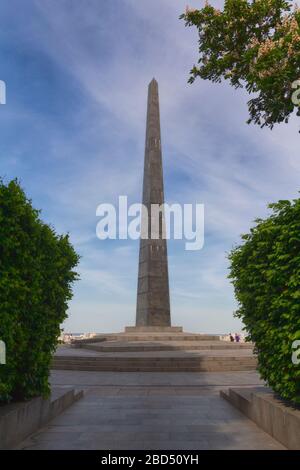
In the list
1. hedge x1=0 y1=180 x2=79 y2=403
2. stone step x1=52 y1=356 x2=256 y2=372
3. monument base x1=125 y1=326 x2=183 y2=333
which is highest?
hedge x1=0 y1=180 x2=79 y2=403

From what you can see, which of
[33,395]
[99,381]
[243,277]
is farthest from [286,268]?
[99,381]

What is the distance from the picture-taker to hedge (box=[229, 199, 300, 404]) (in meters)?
6.85

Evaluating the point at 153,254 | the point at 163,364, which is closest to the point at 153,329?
the point at 153,254

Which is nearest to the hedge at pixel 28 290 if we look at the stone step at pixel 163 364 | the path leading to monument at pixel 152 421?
the path leading to monument at pixel 152 421

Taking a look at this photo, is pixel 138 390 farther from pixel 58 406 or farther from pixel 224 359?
pixel 224 359

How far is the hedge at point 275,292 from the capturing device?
685 cm

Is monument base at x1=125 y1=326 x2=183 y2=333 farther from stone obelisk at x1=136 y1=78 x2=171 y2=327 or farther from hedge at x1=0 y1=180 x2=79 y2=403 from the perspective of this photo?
hedge at x1=0 y1=180 x2=79 y2=403

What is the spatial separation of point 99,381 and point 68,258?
818 cm

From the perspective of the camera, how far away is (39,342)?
796 cm

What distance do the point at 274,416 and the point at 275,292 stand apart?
229 centimetres

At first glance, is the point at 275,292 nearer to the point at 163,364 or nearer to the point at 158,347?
the point at 163,364

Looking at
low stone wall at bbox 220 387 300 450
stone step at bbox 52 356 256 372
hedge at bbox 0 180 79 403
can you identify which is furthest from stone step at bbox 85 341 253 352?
hedge at bbox 0 180 79 403

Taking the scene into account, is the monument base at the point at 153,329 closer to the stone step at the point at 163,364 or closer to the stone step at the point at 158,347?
the stone step at the point at 158,347

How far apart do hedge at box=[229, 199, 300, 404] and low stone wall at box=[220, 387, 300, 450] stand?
0.27m
